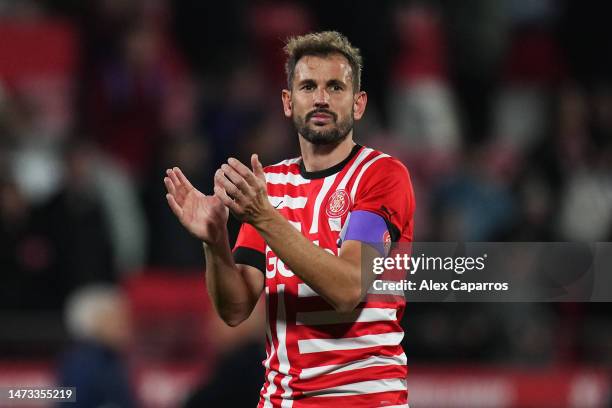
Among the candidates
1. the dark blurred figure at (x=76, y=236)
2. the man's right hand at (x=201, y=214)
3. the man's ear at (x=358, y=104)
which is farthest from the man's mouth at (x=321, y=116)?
the dark blurred figure at (x=76, y=236)

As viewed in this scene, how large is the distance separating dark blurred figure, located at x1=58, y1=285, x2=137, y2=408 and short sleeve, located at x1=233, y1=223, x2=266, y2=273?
264cm

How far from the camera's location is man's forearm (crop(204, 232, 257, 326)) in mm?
4438

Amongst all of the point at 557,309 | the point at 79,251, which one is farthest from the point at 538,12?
the point at 79,251

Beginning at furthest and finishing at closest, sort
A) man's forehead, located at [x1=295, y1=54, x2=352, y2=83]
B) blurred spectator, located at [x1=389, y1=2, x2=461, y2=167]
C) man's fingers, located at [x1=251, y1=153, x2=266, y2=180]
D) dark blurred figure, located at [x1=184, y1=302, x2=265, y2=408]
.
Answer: blurred spectator, located at [x1=389, y1=2, x2=461, y2=167], dark blurred figure, located at [x1=184, y1=302, x2=265, y2=408], man's forehead, located at [x1=295, y1=54, x2=352, y2=83], man's fingers, located at [x1=251, y1=153, x2=266, y2=180]

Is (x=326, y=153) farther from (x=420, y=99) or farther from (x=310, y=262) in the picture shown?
(x=420, y=99)

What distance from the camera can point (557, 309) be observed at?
9969 millimetres

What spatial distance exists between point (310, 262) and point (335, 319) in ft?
1.14

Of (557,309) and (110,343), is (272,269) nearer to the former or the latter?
(110,343)

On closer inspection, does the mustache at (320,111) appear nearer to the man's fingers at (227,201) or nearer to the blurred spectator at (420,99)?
the man's fingers at (227,201)

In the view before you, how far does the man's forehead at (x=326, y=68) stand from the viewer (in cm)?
430

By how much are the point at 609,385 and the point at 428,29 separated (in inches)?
174

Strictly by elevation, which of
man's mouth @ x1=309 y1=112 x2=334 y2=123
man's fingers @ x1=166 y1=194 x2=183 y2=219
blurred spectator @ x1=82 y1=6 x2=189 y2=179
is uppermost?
blurred spectator @ x1=82 y1=6 x2=189 y2=179

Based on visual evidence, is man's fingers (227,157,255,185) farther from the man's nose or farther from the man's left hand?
the man's nose

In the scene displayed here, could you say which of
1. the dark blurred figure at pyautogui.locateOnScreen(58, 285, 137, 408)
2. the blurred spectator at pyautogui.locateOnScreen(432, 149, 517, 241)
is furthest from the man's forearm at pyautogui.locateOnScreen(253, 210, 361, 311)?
the blurred spectator at pyautogui.locateOnScreen(432, 149, 517, 241)
